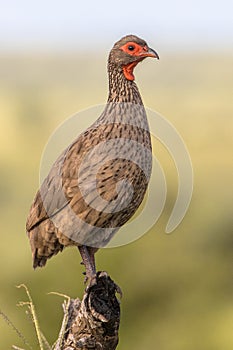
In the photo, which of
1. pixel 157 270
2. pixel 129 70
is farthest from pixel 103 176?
pixel 157 270

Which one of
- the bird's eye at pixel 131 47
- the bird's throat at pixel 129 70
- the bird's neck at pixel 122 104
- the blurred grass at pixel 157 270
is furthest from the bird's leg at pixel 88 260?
the blurred grass at pixel 157 270

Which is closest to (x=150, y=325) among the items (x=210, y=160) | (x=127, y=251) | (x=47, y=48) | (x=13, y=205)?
(x=127, y=251)

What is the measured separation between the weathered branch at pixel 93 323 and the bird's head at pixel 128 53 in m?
2.11

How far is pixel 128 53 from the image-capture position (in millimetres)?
7867

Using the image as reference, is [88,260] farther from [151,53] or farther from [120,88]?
[151,53]

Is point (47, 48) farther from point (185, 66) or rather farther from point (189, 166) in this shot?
point (189, 166)

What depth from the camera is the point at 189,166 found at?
7.29m

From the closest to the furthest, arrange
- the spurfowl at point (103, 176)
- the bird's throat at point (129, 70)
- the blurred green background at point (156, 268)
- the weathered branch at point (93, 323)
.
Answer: the weathered branch at point (93, 323) < the spurfowl at point (103, 176) < the bird's throat at point (129, 70) < the blurred green background at point (156, 268)

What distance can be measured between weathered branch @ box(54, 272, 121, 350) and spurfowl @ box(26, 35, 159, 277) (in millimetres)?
1133

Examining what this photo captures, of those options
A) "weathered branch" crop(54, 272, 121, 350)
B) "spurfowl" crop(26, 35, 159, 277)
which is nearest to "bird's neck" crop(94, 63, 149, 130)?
"spurfowl" crop(26, 35, 159, 277)

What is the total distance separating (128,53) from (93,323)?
2.48m

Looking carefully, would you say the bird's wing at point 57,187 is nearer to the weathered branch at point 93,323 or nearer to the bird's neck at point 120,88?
the bird's neck at point 120,88

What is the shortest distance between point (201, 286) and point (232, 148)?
1534cm

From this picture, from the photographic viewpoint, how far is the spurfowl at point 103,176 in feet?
24.8
